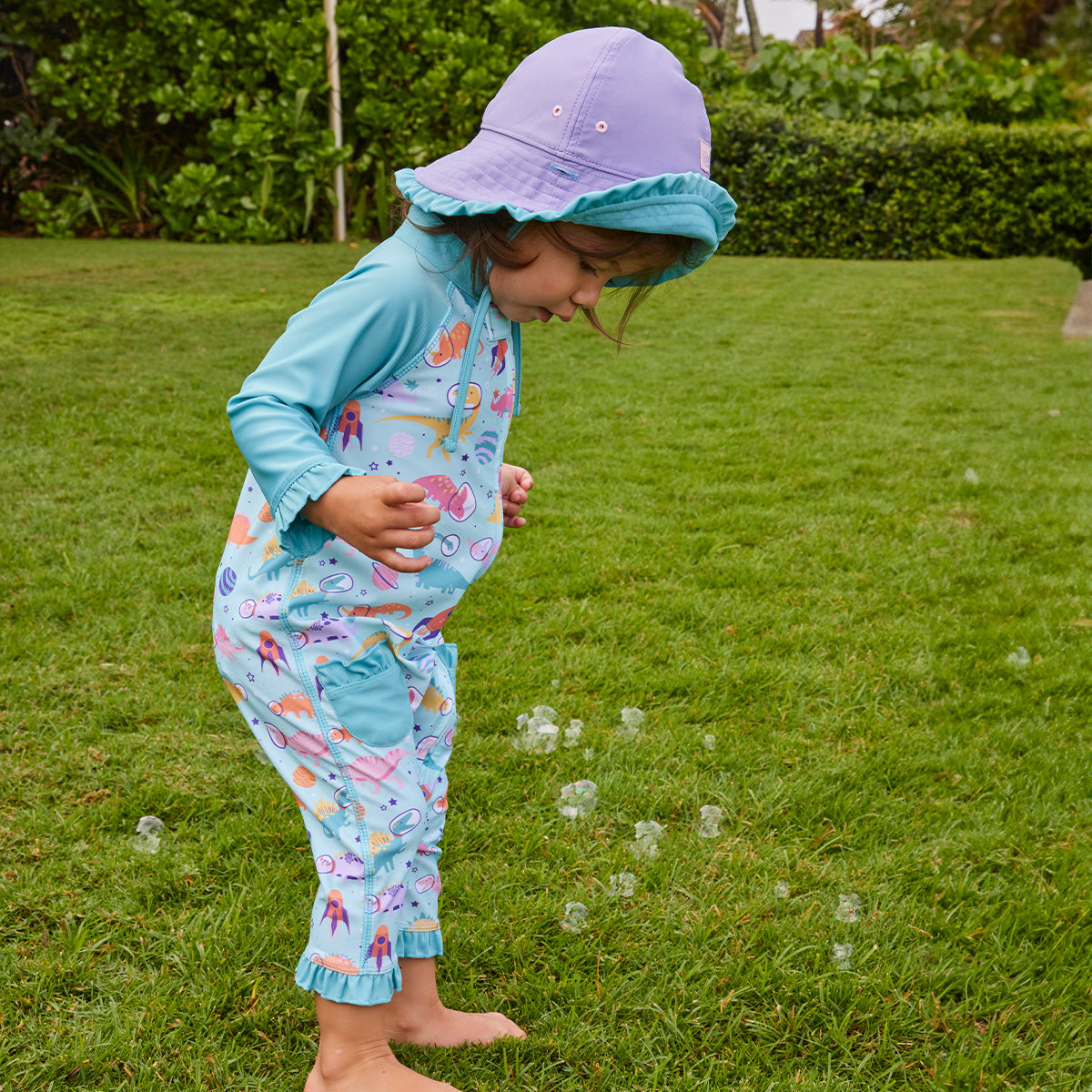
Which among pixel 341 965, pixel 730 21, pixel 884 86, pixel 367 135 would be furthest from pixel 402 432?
pixel 730 21

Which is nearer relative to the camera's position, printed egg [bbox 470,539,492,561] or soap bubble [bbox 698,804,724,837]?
printed egg [bbox 470,539,492,561]

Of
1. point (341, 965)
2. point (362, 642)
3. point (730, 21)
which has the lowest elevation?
point (341, 965)

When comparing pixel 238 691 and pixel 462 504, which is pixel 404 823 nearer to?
pixel 238 691

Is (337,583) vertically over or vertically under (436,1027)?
over

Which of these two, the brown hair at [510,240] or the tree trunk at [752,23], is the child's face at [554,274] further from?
the tree trunk at [752,23]

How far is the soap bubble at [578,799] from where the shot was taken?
7.68 ft

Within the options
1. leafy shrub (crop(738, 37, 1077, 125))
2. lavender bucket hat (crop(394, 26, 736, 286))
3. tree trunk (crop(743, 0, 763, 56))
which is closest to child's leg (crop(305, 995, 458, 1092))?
lavender bucket hat (crop(394, 26, 736, 286))

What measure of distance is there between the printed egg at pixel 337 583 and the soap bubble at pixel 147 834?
102 centimetres

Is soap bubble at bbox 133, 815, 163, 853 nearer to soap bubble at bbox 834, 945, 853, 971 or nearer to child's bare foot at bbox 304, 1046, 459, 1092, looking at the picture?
child's bare foot at bbox 304, 1046, 459, 1092

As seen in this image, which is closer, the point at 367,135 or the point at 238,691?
the point at 238,691

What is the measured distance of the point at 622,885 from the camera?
6.97 feet

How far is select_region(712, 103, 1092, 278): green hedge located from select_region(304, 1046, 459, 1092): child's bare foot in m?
11.3

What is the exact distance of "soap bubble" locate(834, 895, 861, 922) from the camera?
2.06 metres

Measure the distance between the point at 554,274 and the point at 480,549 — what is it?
42 cm
